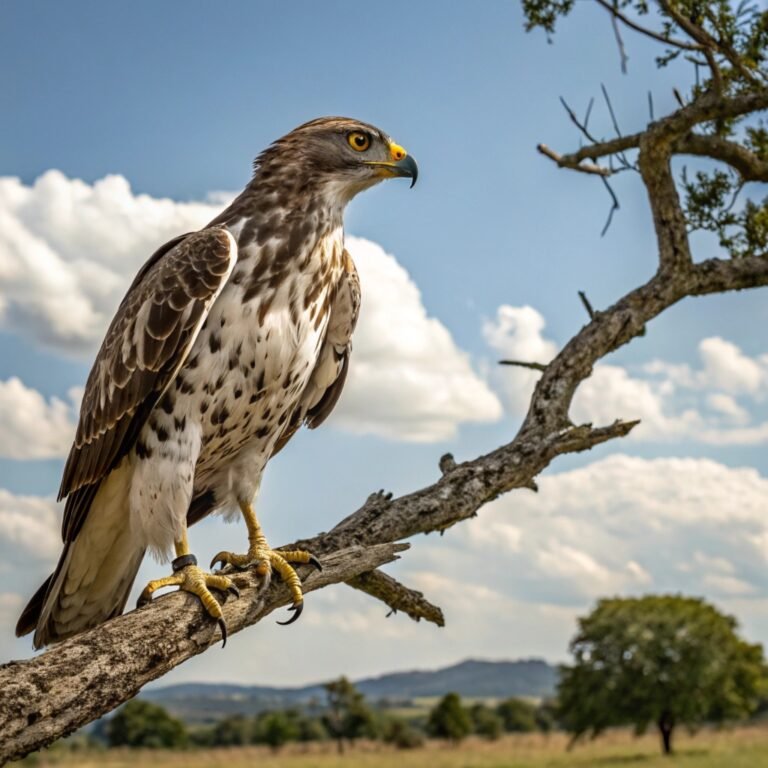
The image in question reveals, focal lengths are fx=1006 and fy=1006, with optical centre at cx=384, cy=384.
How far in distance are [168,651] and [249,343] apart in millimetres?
1661

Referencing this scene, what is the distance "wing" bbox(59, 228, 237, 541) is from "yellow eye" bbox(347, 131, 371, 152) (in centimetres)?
102

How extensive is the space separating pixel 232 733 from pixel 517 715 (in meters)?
25.3

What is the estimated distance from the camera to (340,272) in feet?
19.9

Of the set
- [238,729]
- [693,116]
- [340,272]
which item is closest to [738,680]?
[238,729]

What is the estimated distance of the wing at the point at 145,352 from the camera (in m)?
5.47

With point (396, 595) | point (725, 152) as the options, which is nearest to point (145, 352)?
point (396, 595)

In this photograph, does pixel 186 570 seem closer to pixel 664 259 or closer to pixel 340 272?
pixel 340 272

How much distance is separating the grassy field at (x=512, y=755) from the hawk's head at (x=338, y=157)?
51286 millimetres

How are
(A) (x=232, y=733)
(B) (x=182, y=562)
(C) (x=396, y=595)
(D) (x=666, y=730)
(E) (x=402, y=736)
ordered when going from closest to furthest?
(B) (x=182, y=562) → (C) (x=396, y=595) → (D) (x=666, y=730) → (E) (x=402, y=736) → (A) (x=232, y=733)

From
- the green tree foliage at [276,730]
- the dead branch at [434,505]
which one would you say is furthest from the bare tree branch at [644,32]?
the green tree foliage at [276,730]

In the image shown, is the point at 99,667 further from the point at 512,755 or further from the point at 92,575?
the point at 512,755

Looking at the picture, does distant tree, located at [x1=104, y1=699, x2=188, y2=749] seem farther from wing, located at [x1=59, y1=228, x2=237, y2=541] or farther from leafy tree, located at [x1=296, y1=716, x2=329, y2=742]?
wing, located at [x1=59, y1=228, x2=237, y2=541]

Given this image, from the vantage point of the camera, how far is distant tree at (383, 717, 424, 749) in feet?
226

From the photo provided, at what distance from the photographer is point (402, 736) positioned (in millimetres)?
69562
